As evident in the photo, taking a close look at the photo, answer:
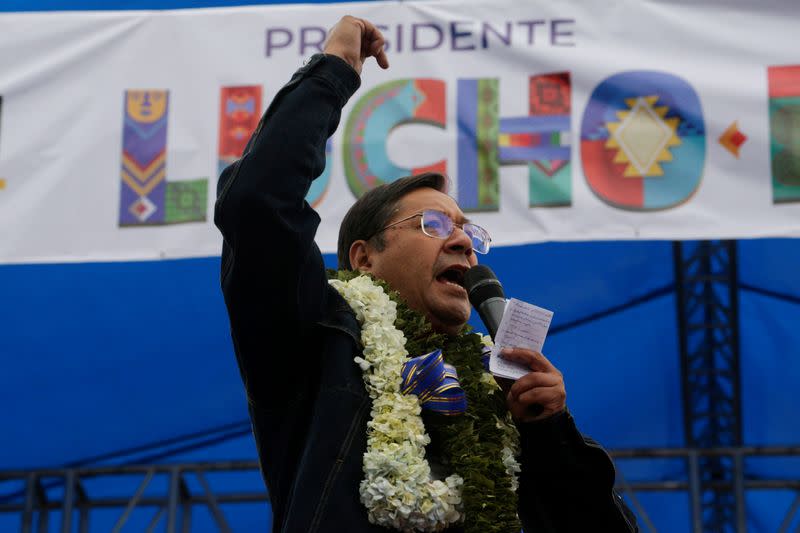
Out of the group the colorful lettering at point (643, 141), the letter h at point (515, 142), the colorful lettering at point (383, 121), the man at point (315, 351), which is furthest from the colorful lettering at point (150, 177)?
the man at point (315, 351)

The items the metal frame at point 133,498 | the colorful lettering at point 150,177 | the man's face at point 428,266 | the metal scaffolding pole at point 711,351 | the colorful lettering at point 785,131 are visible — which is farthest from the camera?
the metal scaffolding pole at point 711,351

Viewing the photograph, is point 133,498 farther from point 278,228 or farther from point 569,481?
point 278,228

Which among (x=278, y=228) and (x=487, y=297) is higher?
(x=278, y=228)

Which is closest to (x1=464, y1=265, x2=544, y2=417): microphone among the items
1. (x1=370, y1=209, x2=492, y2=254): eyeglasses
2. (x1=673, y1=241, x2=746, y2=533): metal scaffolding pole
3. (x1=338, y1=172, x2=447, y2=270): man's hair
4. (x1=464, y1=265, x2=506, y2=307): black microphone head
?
(x1=464, y1=265, x2=506, y2=307): black microphone head

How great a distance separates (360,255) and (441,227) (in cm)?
22

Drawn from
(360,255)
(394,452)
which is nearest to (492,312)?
(394,452)

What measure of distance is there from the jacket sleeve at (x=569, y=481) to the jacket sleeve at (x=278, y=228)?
489mm

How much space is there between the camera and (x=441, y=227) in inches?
91.7

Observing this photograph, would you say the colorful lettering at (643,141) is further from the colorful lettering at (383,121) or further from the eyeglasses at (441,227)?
the eyeglasses at (441,227)

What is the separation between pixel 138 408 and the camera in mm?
5422

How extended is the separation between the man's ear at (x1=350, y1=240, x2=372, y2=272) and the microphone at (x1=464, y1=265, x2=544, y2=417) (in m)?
0.35

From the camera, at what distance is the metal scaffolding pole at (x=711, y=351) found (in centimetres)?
575

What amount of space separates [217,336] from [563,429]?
3.43 m

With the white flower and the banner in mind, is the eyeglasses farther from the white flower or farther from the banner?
the banner
